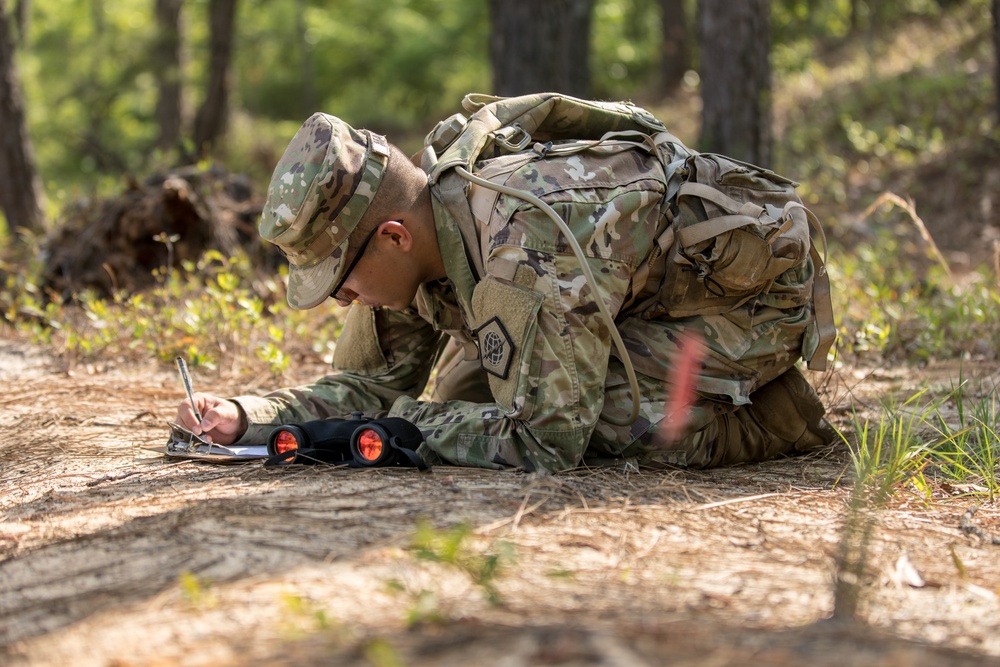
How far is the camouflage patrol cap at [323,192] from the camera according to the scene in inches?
106

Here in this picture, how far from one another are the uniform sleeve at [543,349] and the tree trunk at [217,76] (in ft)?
31.1

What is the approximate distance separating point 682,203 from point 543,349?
2.13 feet

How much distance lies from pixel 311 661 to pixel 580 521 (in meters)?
0.94

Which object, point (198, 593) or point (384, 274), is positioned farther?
point (384, 274)

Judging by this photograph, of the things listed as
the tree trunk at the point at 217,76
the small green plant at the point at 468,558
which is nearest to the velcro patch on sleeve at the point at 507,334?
the small green plant at the point at 468,558

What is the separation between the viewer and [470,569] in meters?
1.81

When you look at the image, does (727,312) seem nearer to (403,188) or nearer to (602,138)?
(602,138)

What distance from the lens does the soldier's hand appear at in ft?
10.0

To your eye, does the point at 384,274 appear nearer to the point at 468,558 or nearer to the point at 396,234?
the point at 396,234

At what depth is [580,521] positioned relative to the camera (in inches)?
92.2

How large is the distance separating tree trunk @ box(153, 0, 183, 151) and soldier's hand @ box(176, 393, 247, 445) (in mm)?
8141

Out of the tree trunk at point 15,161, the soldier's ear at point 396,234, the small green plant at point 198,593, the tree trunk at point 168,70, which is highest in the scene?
the tree trunk at point 168,70

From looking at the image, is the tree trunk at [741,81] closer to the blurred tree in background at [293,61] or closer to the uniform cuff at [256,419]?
the blurred tree in background at [293,61]

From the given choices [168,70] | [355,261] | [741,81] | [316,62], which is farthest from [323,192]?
[316,62]
